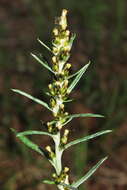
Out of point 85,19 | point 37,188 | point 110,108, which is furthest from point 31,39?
point 37,188

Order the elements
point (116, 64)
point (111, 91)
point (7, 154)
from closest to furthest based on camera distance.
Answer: point (7, 154), point (111, 91), point (116, 64)

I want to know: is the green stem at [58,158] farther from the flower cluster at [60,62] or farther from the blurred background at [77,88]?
the blurred background at [77,88]

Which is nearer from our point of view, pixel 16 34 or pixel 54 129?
pixel 54 129

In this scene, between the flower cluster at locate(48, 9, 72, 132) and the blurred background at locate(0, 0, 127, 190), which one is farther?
the blurred background at locate(0, 0, 127, 190)

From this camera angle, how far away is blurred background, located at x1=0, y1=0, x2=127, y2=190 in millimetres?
3691

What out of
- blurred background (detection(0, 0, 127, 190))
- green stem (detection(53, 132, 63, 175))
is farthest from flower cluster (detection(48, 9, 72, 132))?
blurred background (detection(0, 0, 127, 190))

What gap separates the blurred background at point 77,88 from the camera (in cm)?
369

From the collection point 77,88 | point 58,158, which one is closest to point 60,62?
point 58,158

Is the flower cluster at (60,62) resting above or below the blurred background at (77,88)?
above

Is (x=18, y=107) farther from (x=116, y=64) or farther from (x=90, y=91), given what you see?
(x=116, y=64)

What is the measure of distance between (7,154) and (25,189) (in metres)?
0.57

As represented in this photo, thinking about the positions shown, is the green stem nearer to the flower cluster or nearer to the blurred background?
the flower cluster

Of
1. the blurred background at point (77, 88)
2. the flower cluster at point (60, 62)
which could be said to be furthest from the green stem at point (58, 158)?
the blurred background at point (77, 88)

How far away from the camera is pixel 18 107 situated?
14.7 feet
